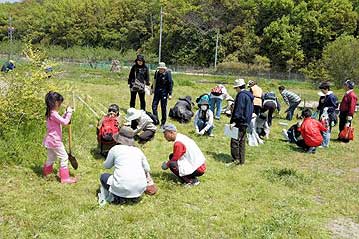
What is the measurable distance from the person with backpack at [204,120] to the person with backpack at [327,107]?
2751 mm

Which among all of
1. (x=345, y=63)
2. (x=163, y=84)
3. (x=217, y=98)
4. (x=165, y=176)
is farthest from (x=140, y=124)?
(x=345, y=63)

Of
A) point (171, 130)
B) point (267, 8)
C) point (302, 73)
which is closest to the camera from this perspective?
point (171, 130)

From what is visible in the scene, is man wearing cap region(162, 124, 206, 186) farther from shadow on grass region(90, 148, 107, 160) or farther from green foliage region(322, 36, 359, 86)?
green foliage region(322, 36, 359, 86)

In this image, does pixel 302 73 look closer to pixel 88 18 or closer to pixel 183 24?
pixel 183 24

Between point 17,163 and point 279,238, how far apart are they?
4.13 m

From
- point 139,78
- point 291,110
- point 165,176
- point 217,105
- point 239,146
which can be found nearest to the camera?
point 165,176

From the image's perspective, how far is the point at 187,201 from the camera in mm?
5812

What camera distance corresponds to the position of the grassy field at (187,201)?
4.86 metres

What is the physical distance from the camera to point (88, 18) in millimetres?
80062

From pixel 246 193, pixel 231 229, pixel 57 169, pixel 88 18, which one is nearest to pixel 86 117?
pixel 57 169

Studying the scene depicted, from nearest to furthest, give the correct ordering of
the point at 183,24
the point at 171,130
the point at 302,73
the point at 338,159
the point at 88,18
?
the point at 171,130, the point at 338,159, the point at 302,73, the point at 183,24, the point at 88,18

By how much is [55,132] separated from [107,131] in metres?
1.46

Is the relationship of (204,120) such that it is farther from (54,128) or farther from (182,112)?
(54,128)

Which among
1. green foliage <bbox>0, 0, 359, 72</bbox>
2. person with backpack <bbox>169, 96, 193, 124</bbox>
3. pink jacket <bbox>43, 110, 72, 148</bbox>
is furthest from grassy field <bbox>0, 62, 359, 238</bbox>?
green foliage <bbox>0, 0, 359, 72</bbox>
